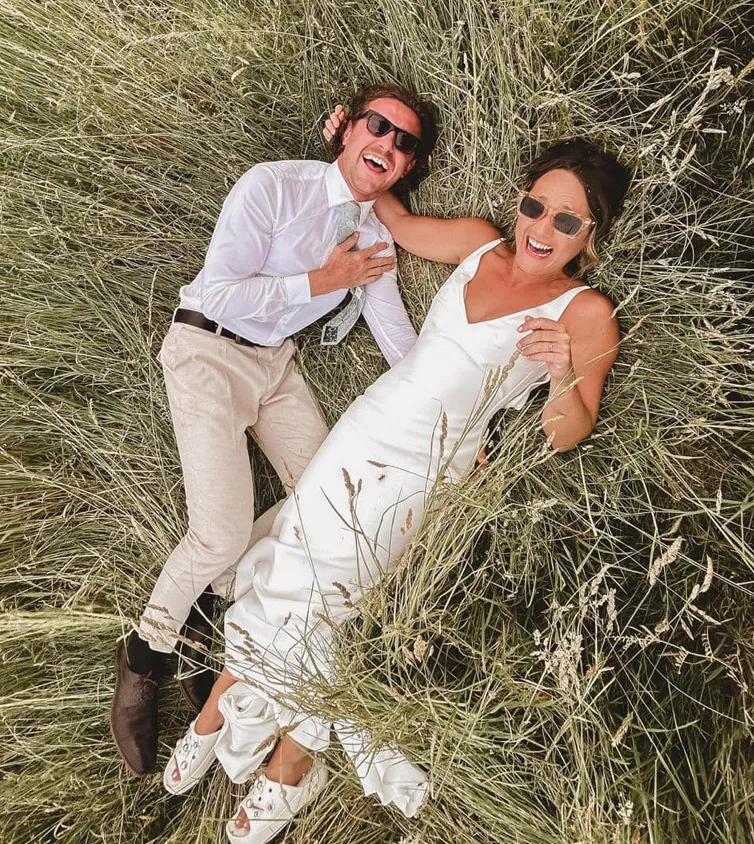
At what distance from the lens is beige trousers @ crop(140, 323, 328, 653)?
236 centimetres

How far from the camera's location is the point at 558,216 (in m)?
2.06

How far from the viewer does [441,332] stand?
2301 mm

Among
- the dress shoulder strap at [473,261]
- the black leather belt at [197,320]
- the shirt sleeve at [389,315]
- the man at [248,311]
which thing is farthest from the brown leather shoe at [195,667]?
the dress shoulder strap at [473,261]

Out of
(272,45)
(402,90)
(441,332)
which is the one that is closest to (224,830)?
(441,332)

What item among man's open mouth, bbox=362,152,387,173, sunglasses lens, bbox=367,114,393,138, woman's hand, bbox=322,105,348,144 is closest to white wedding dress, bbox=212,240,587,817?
man's open mouth, bbox=362,152,387,173

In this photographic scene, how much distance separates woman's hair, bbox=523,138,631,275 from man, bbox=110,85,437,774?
21.0 inches

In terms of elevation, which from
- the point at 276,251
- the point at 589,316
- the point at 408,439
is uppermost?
the point at 589,316

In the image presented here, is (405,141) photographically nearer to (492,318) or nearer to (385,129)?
(385,129)

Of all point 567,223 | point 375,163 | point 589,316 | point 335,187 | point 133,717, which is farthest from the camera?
point 133,717

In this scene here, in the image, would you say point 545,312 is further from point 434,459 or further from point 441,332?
point 434,459

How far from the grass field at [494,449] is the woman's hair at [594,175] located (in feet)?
0.25

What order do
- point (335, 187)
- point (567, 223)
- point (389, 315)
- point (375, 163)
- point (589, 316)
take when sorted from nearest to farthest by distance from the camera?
point (567, 223)
point (589, 316)
point (375, 163)
point (335, 187)
point (389, 315)

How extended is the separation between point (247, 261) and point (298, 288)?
23 centimetres

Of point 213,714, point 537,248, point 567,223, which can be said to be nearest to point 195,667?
point 213,714
